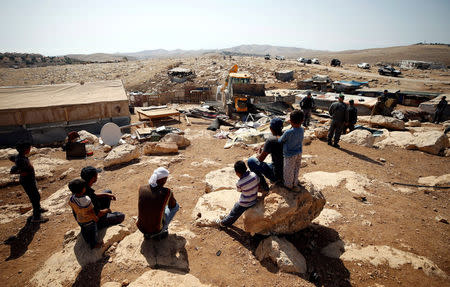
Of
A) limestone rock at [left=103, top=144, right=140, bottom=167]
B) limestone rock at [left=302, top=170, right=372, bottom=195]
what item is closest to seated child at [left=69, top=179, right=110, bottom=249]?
limestone rock at [left=103, top=144, right=140, bottom=167]

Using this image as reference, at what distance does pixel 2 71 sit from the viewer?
36.8 meters

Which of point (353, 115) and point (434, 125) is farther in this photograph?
point (434, 125)

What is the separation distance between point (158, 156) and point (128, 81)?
84.5 feet

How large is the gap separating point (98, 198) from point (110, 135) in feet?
20.0

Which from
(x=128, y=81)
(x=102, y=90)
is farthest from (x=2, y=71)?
(x=102, y=90)

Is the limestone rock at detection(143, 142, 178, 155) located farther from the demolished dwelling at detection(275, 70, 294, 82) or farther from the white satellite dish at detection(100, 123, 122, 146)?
the demolished dwelling at detection(275, 70, 294, 82)

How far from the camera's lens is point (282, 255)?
10.5 ft

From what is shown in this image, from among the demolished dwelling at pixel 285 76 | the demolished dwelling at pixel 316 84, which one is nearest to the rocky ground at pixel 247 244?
the demolished dwelling at pixel 316 84

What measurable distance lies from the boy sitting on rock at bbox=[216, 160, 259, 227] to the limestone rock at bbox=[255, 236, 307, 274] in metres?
0.63

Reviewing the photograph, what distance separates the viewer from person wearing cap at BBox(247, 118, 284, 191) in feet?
12.1

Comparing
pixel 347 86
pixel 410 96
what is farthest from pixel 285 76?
pixel 410 96

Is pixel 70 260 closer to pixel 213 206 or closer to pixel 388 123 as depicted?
pixel 213 206

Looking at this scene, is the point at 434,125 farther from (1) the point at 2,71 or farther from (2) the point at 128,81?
(1) the point at 2,71

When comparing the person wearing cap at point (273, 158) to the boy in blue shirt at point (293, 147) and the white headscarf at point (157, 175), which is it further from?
the white headscarf at point (157, 175)
